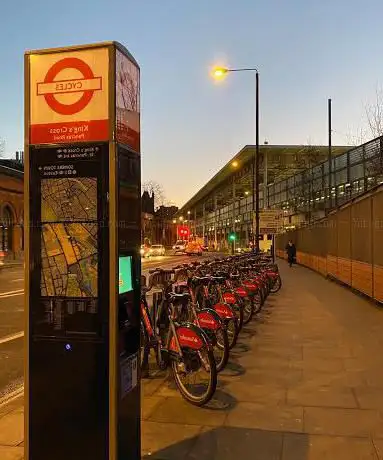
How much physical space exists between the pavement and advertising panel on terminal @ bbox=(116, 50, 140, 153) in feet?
7.81

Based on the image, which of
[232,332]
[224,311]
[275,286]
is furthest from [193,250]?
[224,311]

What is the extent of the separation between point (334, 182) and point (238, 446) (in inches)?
1231

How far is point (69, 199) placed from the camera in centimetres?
340

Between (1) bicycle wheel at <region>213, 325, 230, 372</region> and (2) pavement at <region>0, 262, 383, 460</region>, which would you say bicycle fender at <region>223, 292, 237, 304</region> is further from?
(1) bicycle wheel at <region>213, 325, 230, 372</region>

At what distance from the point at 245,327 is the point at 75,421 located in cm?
712

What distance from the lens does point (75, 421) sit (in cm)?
336

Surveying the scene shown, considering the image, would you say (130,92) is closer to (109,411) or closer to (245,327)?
(109,411)

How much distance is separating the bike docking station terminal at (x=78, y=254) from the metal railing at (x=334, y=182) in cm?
1618

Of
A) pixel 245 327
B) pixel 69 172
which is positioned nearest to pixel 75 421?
pixel 69 172

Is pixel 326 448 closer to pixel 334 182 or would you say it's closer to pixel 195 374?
pixel 195 374

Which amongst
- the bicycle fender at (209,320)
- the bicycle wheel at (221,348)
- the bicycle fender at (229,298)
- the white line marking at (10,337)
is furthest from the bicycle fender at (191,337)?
the white line marking at (10,337)

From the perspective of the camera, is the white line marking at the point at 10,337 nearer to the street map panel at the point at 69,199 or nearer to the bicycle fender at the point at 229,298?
the bicycle fender at the point at 229,298

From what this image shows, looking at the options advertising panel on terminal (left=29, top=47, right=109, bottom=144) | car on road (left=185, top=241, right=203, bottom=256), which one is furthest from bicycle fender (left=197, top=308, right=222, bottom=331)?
car on road (left=185, top=241, right=203, bottom=256)

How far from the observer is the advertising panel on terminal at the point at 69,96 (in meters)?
3.36
